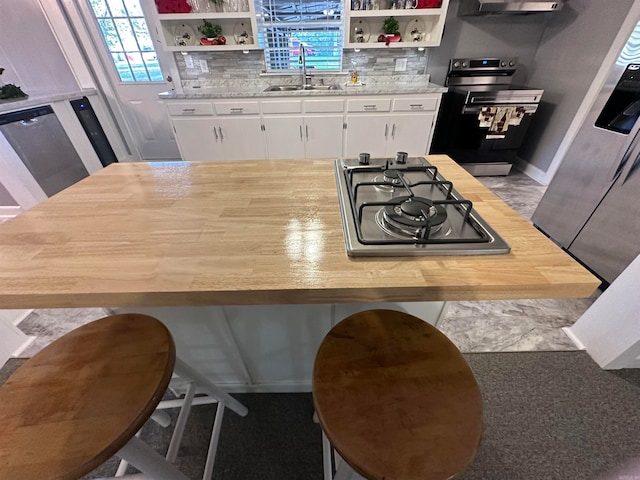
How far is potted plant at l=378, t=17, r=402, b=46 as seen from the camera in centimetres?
282

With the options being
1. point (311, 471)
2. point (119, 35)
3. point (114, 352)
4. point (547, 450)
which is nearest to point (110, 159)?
A: point (119, 35)

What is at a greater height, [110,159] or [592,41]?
[592,41]

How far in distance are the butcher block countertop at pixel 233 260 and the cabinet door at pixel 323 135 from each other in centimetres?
227

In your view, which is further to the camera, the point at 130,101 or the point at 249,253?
the point at 130,101

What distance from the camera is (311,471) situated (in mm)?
1032

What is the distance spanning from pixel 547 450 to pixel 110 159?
4731 millimetres

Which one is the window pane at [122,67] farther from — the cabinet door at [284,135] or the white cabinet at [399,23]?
the white cabinet at [399,23]

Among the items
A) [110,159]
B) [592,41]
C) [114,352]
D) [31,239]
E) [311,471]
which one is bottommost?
[311,471]

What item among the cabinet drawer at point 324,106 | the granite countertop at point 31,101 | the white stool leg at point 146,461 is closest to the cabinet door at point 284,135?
the cabinet drawer at point 324,106

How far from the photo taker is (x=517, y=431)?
1.12 m

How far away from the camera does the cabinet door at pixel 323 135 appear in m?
2.82

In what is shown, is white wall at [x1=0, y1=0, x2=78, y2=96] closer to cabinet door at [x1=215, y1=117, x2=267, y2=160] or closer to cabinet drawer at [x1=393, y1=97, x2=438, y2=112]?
cabinet door at [x1=215, y1=117, x2=267, y2=160]

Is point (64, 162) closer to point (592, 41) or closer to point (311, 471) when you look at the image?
point (311, 471)

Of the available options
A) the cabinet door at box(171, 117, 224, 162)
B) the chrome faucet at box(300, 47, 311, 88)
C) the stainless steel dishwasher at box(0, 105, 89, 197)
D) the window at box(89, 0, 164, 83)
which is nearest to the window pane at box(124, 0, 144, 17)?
the window at box(89, 0, 164, 83)
